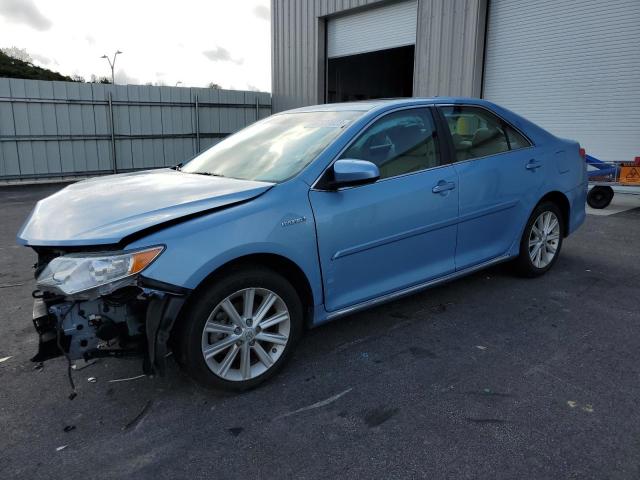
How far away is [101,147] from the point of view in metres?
13.8

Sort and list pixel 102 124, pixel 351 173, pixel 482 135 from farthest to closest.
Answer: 1. pixel 102 124
2. pixel 482 135
3. pixel 351 173

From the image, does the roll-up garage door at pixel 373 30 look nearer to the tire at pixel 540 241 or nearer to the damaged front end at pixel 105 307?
the tire at pixel 540 241

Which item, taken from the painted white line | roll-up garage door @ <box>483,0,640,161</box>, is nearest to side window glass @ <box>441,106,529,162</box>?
the painted white line

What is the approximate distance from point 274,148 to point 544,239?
8.95ft

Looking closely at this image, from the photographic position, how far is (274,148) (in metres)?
3.50

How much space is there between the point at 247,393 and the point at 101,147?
12.7m

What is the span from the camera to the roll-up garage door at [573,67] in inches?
391

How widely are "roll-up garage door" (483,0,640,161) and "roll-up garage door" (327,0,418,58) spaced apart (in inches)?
95.1

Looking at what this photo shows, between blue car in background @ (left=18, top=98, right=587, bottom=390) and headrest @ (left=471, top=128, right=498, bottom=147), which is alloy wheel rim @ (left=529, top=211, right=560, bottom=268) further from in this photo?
headrest @ (left=471, top=128, right=498, bottom=147)

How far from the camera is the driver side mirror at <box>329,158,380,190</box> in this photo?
117 inches

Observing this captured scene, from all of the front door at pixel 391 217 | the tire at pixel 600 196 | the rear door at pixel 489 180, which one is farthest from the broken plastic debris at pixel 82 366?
the tire at pixel 600 196

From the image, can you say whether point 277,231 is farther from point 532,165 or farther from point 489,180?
point 532,165

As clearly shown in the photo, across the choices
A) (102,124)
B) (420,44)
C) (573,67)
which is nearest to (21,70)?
(102,124)

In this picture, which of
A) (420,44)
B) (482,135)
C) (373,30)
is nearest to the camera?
(482,135)
